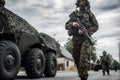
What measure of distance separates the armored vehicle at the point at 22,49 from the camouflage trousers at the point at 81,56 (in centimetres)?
191

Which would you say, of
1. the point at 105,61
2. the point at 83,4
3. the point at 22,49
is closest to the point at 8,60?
the point at 22,49

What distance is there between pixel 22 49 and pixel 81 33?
3517 mm

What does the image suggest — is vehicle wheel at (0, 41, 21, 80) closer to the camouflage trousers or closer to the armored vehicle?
the armored vehicle

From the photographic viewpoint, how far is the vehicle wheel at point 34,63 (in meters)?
11.1

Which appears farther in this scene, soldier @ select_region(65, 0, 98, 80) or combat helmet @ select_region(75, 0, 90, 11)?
combat helmet @ select_region(75, 0, 90, 11)

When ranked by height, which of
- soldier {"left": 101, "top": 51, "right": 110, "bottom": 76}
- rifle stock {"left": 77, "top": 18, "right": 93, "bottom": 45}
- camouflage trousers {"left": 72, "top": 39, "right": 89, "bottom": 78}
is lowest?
camouflage trousers {"left": 72, "top": 39, "right": 89, "bottom": 78}

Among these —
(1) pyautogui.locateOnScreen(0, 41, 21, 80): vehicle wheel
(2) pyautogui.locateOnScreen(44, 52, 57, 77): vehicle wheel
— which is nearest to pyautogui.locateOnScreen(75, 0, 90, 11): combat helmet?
(1) pyautogui.locateOnScreen(0, 41, 21, 80): vehicle wheel

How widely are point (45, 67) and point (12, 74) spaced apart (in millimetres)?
4142

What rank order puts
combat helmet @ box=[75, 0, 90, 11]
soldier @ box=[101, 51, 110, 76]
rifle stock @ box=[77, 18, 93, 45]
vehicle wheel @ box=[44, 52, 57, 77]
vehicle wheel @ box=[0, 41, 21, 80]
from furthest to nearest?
soldier @ box=[101, 51, 110, 76]
vehicle wheel @ box=[44, 52, 57, 77]
vehicle wheel @ box=[0, 41, 21, 80]
combat helmet @ box=[75, 0, 90, 11]
rifle stock @ box=[77, 18, 93, 45]

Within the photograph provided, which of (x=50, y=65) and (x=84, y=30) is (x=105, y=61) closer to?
(x=50, y=65)

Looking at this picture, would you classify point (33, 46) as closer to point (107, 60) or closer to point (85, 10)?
point (85, 10)

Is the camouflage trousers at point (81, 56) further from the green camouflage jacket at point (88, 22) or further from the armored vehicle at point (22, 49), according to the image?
the armored vehicle at point (22, 49)

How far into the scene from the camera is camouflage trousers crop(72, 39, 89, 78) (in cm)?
727

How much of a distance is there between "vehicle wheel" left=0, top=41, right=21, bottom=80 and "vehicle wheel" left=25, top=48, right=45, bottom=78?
193 centimetres
